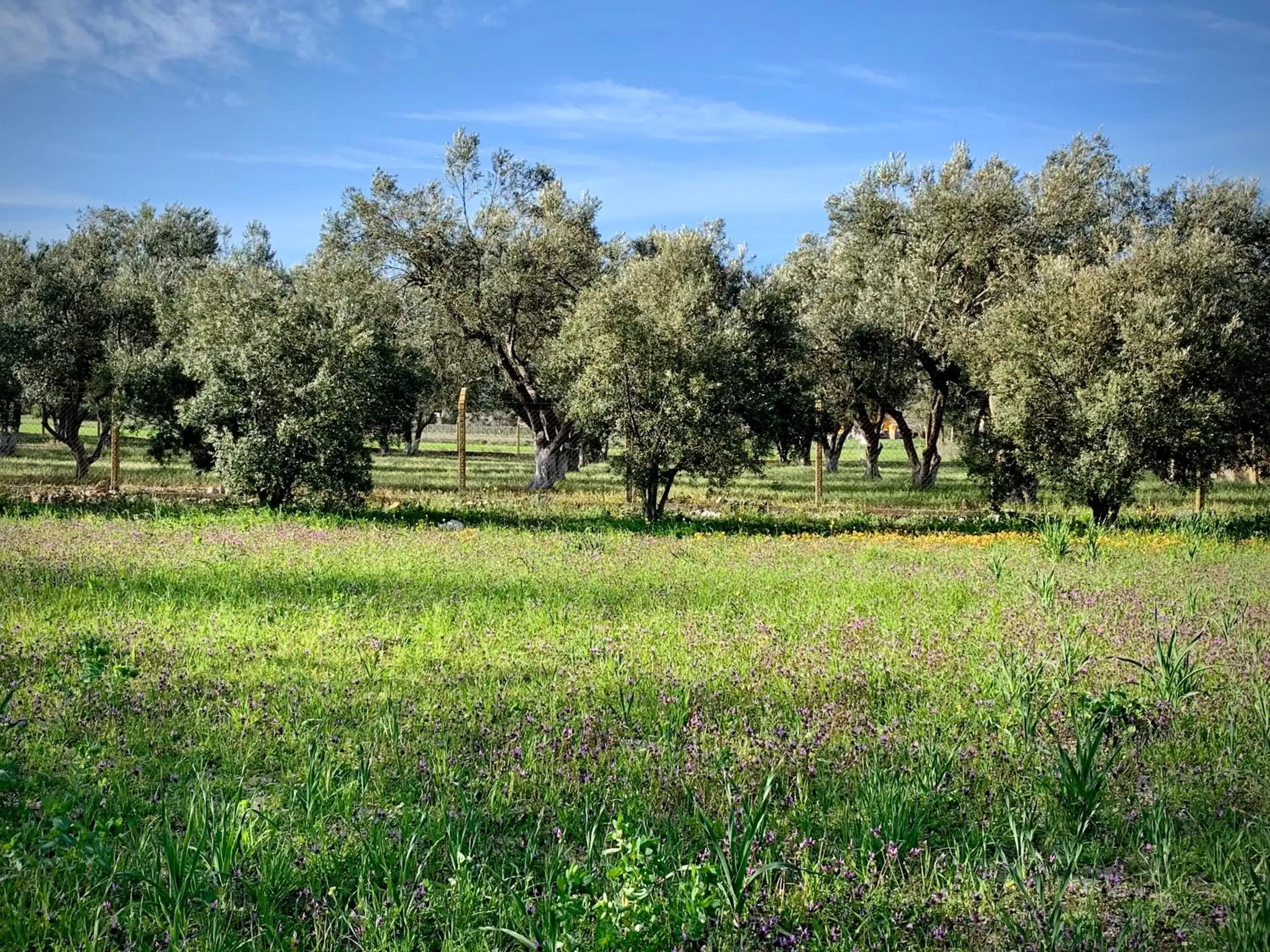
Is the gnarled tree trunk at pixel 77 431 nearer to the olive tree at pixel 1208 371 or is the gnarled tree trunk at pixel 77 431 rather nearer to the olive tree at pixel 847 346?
the olive tree at pixel 847 346

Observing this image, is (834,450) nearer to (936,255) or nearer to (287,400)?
(936,255)

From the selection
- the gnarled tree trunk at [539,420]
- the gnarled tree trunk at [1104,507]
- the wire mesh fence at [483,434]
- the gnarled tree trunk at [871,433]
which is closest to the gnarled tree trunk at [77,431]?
the gnarled tree trunk at [539,420]

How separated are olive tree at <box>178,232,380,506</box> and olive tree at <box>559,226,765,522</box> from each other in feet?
15.8

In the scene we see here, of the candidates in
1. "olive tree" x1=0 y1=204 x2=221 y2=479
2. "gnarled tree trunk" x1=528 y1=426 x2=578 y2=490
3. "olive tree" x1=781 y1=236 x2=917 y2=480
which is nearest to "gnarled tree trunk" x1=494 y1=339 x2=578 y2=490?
"gnarled tree trunk" x1=528 y1=426 x2=578 y2=490

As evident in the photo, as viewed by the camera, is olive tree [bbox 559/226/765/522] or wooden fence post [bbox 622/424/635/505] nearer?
olive tree [bbox 559/226/765/522]

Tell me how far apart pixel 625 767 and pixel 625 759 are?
0.12 meters

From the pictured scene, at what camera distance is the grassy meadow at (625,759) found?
345 centimetres

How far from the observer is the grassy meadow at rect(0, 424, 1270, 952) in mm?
3449

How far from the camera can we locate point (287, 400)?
704 inches

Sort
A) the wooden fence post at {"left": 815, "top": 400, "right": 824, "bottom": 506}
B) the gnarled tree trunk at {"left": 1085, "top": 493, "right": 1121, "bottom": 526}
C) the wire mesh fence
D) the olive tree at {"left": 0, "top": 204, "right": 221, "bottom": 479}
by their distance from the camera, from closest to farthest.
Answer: the gnarled tree trunk at {"left": 1085, "top": 493, "right": 1121, "bottom": 526}, the wooden fence post at {"left": 815, "top": 400, "right": 824, "bottom": 506}, the olive tree at {"left": 0, "top": 204, "right": 221, "bottom": 479}, the wire mesh fence

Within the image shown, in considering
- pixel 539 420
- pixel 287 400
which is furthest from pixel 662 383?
pixel 539 420

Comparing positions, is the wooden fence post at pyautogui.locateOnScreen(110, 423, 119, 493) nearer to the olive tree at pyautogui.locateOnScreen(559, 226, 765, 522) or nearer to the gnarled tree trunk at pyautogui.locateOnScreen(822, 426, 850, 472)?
the olive tree at pyautogui.locateOnScreen(559, 226, 765, 522)

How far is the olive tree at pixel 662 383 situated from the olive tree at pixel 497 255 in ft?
22.9

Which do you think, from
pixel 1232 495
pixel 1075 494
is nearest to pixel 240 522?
pixel 1075 494
